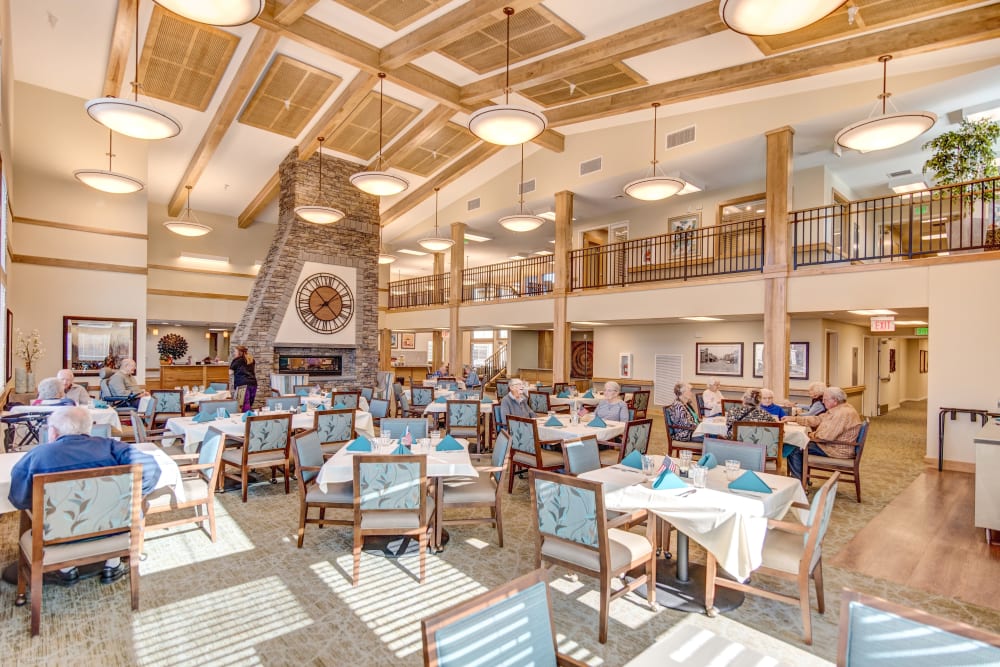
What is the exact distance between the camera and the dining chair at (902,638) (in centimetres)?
128

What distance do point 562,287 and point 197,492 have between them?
28.1 ft

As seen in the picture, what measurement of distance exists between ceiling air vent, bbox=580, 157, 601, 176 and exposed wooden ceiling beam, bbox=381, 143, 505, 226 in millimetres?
2063

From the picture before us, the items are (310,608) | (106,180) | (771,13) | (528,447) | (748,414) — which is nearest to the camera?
(310,608)

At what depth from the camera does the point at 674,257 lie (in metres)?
11.1

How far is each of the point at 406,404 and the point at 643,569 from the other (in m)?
5.98

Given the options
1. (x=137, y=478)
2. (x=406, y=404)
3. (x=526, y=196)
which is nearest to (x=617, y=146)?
(x=526, y=196)

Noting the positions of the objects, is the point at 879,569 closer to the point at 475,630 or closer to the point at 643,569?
the point at 643,569

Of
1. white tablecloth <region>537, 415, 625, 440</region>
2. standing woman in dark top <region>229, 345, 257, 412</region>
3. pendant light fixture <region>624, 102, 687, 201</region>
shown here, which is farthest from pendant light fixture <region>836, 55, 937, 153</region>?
standing woman in dark top <region>229, 345, 257, 412</region>

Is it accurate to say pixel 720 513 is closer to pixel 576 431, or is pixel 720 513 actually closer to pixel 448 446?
pixel 448 446

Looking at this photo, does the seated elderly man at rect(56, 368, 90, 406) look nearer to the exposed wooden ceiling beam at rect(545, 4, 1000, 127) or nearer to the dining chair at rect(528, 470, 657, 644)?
the dining chair at rect(528, 470, 657, 644)

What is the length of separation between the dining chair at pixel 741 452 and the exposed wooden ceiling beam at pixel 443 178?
927cm

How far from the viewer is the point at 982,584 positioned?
339 centimetres

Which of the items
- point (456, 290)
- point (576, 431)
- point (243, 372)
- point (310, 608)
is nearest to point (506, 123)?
point (576, 431)

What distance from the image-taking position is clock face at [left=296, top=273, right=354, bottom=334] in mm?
11602
